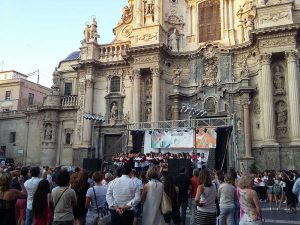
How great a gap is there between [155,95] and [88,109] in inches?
273

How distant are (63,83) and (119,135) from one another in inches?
416

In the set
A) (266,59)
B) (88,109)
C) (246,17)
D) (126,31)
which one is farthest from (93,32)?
(266,59)

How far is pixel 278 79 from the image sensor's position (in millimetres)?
25109

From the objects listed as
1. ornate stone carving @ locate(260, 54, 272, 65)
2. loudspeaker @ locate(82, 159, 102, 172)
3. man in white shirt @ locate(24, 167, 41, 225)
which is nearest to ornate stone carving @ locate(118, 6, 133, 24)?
ornate stone carving @ locate(260, 54, 272, 65)

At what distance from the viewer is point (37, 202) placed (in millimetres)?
6027

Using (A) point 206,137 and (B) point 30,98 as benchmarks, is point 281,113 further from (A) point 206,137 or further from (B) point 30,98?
(B) point 30,98

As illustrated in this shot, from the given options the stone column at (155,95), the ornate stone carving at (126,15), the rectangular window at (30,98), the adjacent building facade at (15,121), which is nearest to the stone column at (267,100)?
the stone column at (155,95)

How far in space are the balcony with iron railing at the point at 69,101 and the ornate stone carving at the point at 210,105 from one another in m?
12.9

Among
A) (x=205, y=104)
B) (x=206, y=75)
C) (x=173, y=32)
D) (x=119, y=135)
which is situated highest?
(x=173, y=32)

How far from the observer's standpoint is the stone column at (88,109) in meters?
29.8

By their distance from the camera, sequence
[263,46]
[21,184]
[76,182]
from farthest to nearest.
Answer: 1. [263,46]
2. [21,184]
3. [76,182]

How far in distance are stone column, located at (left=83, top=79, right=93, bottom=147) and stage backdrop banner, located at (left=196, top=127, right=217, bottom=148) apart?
11224 millimetres

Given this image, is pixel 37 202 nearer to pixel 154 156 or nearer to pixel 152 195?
pixel 152 195

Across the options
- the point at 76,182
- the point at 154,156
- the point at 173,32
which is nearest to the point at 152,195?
the point at 76,182
